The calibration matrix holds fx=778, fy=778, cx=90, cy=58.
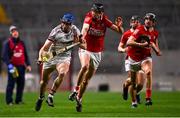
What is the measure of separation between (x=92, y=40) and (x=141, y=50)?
2.26 metres

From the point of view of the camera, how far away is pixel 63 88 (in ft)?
134

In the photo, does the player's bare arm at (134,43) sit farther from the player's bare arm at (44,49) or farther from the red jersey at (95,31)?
the player's bare arm at (44,49)

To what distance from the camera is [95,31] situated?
1925 centimetres

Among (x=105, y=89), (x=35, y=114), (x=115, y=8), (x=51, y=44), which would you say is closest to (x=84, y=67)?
(x=51, y=44)

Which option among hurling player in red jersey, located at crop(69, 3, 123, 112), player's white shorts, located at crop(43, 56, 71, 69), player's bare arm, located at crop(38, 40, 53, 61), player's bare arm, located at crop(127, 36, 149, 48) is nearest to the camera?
player's bare arm, located at crop(38, 40, 53, 61)

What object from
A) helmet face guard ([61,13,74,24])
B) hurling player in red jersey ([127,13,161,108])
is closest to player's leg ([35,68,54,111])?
A: helmet face guard ([61,13,74,24])

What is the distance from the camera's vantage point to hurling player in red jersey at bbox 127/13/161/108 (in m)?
20.4

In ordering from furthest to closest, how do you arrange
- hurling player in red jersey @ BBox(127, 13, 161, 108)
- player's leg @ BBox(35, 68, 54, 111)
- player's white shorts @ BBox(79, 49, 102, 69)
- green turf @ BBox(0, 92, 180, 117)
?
hurling player in red jersey @ BBox(127, 13, 161, 108) → player's white shorts @ BBox(79, 49, 102, 69) → player's leg @ BBox(35, 68, 54, 111) → green turf @ BBox(0, 92, 180, 117)

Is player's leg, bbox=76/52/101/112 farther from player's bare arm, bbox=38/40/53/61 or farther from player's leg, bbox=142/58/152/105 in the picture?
player's leg, bbox=142/58/152/105

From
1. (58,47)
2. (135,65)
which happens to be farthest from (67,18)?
(135,65)

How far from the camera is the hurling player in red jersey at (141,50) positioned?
20359 mm

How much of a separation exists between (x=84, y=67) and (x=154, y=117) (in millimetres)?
3395

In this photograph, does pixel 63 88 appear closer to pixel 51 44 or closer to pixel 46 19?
pixel 46 19

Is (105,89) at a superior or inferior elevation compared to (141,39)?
inferior
